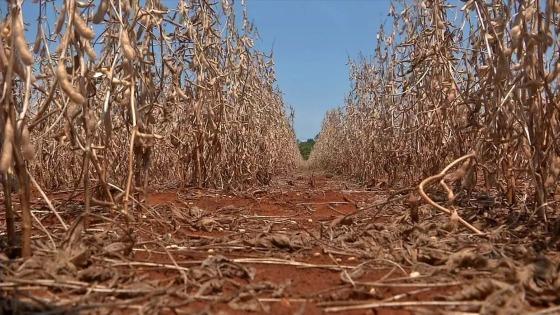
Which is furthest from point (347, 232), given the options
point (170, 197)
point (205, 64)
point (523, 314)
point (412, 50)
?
point (412, 50)

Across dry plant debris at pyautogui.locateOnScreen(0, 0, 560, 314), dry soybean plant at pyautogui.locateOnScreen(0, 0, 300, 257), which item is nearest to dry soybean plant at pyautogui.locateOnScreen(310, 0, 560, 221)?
dry plant debris at pyautogui.locateOnScreen(0, 0, 560, 314)

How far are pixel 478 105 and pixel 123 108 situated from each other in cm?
193

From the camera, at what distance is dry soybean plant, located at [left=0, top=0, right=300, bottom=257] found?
1.84m

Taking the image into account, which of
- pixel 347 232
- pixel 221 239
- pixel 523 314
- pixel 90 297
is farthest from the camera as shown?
pixel 347 232

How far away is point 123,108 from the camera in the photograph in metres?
2.98

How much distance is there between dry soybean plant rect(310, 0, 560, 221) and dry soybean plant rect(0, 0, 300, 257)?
1.50 m

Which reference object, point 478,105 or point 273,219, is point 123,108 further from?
point 478,105

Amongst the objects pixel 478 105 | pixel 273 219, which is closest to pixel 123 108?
pixel 273 219

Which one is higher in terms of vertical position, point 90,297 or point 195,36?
point 195,36

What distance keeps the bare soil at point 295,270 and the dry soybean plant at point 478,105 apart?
33cm

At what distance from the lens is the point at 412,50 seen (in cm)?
522

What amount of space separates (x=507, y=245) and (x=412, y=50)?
338 centimetres

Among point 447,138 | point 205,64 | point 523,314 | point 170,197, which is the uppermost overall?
point 205,64

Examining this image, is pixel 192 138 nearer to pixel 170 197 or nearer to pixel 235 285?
pixel 170 197
